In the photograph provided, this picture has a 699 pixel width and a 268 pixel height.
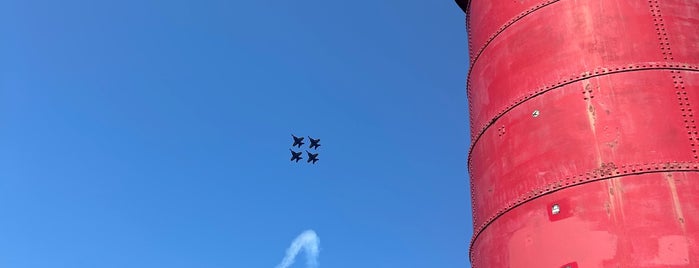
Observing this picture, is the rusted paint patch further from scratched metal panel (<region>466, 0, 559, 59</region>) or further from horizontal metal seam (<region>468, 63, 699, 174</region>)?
scratched metal panel (<region>466, 0, 559, 59</region>)

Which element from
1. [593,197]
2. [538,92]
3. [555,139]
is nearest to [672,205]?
[593,197]

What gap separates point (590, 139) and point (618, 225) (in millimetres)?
1227

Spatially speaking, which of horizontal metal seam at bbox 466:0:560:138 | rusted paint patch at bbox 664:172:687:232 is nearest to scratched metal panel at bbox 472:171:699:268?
rusted paint patch at bbox 664:172:687:232

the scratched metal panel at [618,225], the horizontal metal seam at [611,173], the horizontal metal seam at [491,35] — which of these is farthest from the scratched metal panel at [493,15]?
the scratched metal panel at [618,225]

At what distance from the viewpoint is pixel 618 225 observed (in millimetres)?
8180

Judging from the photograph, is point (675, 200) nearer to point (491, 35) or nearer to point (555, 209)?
point (555, 209)

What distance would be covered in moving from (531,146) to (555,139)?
0.40m

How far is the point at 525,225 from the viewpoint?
9.16 meters

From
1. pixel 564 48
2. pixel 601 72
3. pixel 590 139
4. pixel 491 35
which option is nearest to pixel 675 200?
pixel 590 139

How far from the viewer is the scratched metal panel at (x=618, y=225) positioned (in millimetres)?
7922

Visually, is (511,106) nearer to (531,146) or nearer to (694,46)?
(531,146)

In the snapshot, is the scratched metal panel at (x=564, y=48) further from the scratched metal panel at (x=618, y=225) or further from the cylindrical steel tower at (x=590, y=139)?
the scratched metal panel at (x=618, y=225)

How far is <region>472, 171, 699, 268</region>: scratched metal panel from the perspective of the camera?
7.92 meters

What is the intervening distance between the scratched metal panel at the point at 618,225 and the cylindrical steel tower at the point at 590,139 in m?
0.01
